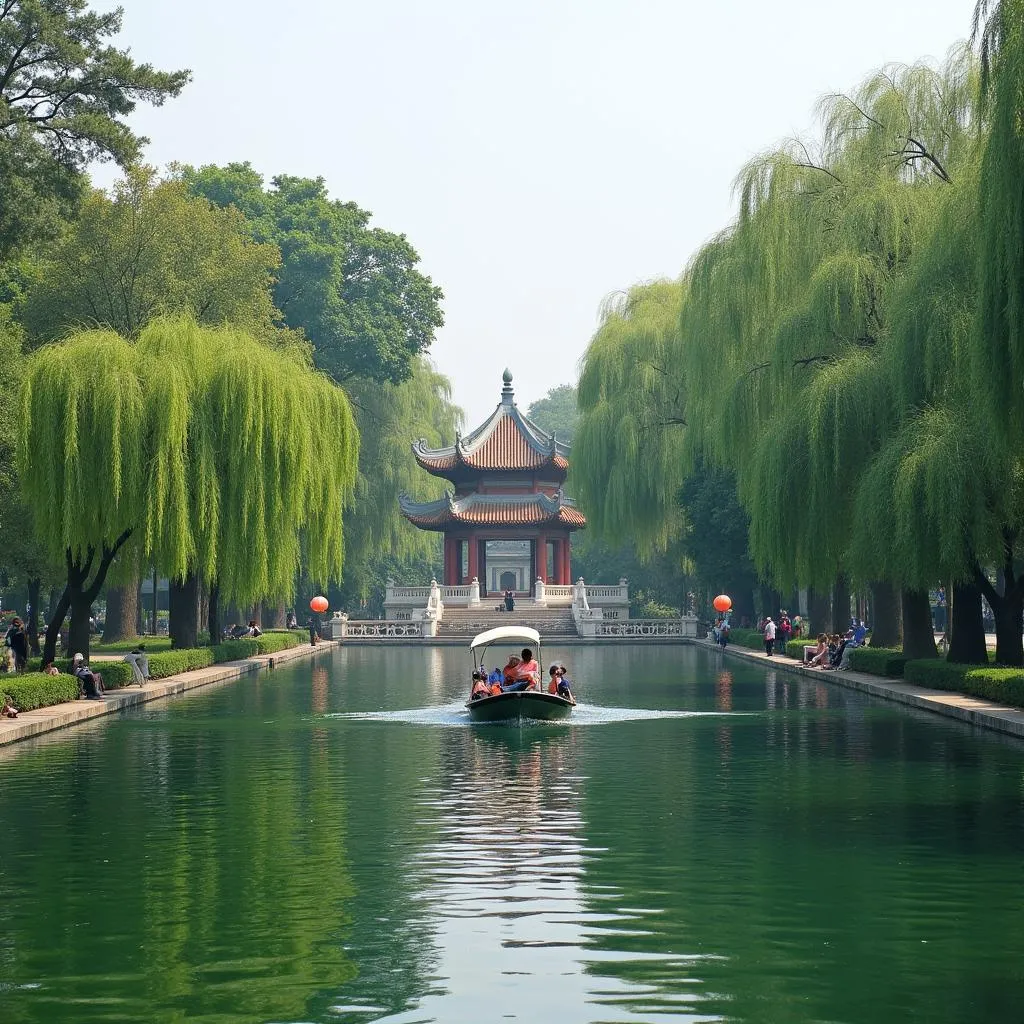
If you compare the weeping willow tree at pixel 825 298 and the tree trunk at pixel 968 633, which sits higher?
the weeping willow tree at pixel 825 298

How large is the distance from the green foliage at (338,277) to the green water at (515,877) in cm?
4284

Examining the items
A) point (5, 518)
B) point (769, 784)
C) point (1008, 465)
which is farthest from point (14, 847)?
point (5, 518)

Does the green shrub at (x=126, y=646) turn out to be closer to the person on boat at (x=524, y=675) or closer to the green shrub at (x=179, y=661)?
the green shrub at (x=179, y=661)

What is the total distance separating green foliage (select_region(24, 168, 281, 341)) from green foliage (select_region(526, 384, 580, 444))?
4865 inches

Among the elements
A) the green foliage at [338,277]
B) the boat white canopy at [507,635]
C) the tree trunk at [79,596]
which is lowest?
the boat white canopy at [507,635]

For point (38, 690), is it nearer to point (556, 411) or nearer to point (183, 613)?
point (183, 613)

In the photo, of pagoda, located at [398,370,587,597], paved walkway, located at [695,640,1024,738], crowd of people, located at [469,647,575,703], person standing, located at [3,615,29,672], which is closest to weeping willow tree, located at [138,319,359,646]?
person standing, located at [3,615,29,672]

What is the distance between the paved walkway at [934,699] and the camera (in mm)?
21750

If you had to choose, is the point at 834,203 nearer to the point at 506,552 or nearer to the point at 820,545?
the point at 820,545

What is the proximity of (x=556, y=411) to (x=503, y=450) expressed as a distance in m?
111

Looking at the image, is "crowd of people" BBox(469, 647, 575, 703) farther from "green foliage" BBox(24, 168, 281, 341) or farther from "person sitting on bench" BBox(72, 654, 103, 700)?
"green foliage" BBox(24, 168, 281, 341)

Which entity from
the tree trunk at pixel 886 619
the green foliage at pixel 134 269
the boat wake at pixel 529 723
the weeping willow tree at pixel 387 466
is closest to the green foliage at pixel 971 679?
the boat wake at pixel 529 723

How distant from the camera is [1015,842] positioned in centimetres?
1283

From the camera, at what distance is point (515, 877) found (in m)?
11.5
